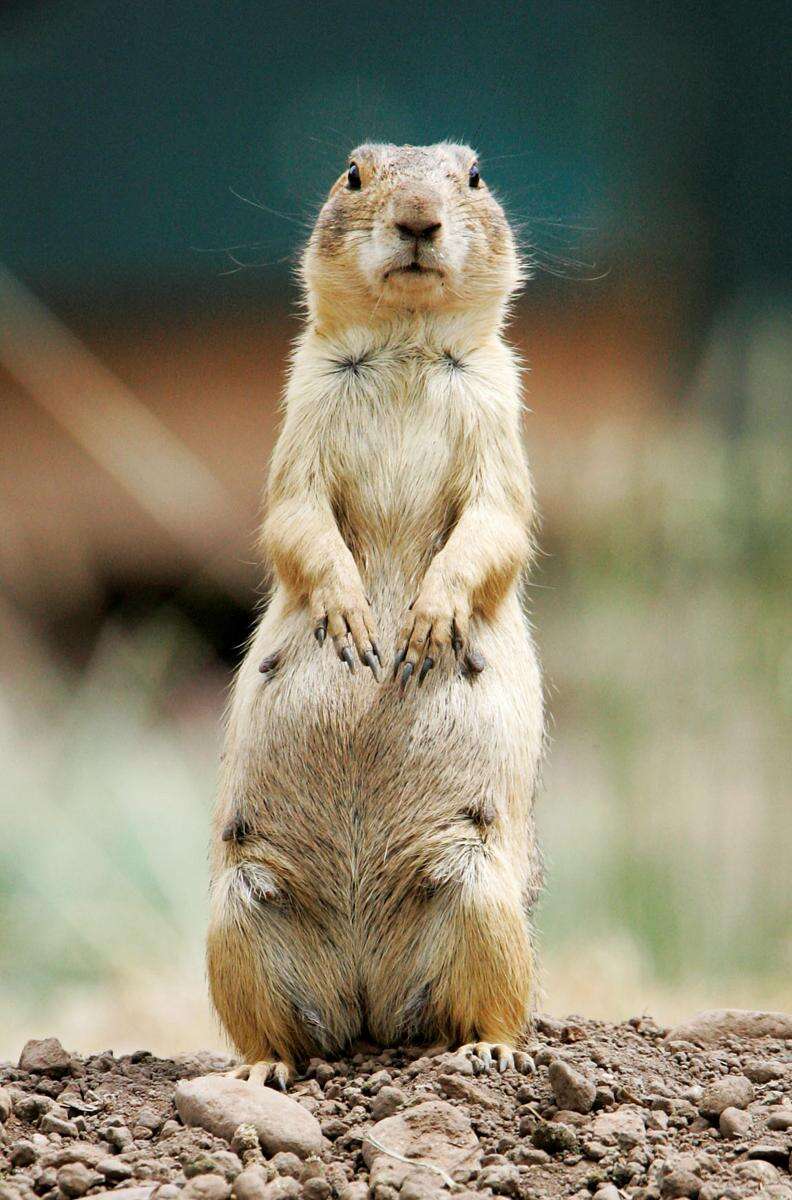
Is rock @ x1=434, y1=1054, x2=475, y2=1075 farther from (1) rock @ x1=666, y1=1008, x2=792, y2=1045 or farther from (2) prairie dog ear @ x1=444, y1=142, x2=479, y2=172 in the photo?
(2) prairie dog ear @ x1=444, y1=142, x2=479, y2=172

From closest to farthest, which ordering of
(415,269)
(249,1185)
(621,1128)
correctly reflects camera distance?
(249,1185) < (621,1128) < (415,269)

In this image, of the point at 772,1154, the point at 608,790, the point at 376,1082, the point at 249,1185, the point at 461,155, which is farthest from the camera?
the point at 608,790

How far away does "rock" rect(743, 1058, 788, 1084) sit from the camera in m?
3.98

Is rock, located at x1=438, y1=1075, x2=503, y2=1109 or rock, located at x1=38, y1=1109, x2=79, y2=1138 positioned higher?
rock, located at x1=438, y1=1075, x2=503, y2=1109

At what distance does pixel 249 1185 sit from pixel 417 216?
2.57m

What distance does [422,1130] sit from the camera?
339 cm

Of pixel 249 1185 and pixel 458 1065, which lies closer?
pixel 249 1185

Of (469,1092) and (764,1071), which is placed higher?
(764,1071)

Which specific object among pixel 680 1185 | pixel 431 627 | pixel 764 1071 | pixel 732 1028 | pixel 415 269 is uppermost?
pixel 415 269

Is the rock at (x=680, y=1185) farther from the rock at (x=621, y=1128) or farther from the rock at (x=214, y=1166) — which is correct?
the rock at (x=214, y=1166)

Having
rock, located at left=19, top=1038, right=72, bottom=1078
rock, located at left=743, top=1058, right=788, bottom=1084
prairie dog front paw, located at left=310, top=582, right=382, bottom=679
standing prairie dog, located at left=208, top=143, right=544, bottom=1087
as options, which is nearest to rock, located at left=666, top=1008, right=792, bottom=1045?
rock, located at left=743, top=1058, right=788, bottom=1084

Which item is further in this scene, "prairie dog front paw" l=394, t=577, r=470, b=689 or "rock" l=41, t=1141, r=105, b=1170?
"prairie dog front paw" l=394, t=577, r=470, b=689

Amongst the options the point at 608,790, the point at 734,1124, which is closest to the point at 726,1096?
the point at 734,1124

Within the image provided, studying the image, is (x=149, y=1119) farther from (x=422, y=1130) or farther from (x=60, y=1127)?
(x=422, y=1130)
